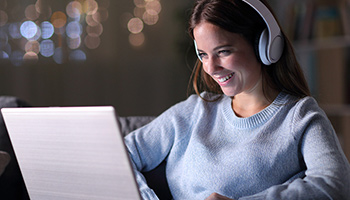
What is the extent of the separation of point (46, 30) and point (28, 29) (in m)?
0.12

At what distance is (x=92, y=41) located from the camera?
3.20m

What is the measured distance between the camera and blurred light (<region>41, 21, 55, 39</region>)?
2881 millimetres

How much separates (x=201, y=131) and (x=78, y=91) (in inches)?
81.6

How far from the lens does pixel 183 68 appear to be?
3.60 m

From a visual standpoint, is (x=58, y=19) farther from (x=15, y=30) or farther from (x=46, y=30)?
(x=15, y=30)

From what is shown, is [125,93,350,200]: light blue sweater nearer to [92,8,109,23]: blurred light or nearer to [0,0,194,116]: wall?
[0,0,194,116]: wall

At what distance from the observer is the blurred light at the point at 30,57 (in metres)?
2.88

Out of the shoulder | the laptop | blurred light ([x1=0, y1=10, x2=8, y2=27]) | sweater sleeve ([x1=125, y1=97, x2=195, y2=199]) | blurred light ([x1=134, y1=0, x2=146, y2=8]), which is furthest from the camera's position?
A: blurred light ([x1=134, y1=0, x2=146, y2=8])

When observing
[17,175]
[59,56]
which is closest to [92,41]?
[59,56]

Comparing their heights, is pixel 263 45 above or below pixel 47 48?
above

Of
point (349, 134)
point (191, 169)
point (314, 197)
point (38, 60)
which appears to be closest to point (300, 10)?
point (349, 134)

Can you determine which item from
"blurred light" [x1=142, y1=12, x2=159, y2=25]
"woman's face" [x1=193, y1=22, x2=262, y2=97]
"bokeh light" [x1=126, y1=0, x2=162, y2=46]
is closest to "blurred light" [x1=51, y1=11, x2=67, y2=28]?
"bokeh light" [x1=126, y1=0, x2=162, y2=46]

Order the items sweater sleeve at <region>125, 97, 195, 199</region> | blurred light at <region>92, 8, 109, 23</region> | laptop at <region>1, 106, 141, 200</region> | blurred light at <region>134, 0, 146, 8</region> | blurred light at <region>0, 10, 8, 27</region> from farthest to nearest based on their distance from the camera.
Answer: blurred light at <region>134, 0, 146, 8</region> → blurred light at <region>92, 8, 109, 23</region> → blurred light at <region>0, 10, 8, 27</region> → sweater sleeve at <region>125, 97, 195, 199</region> → laptop at <region>1, 106, 141, 200</region>

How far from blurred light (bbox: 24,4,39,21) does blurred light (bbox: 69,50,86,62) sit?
36 cm
